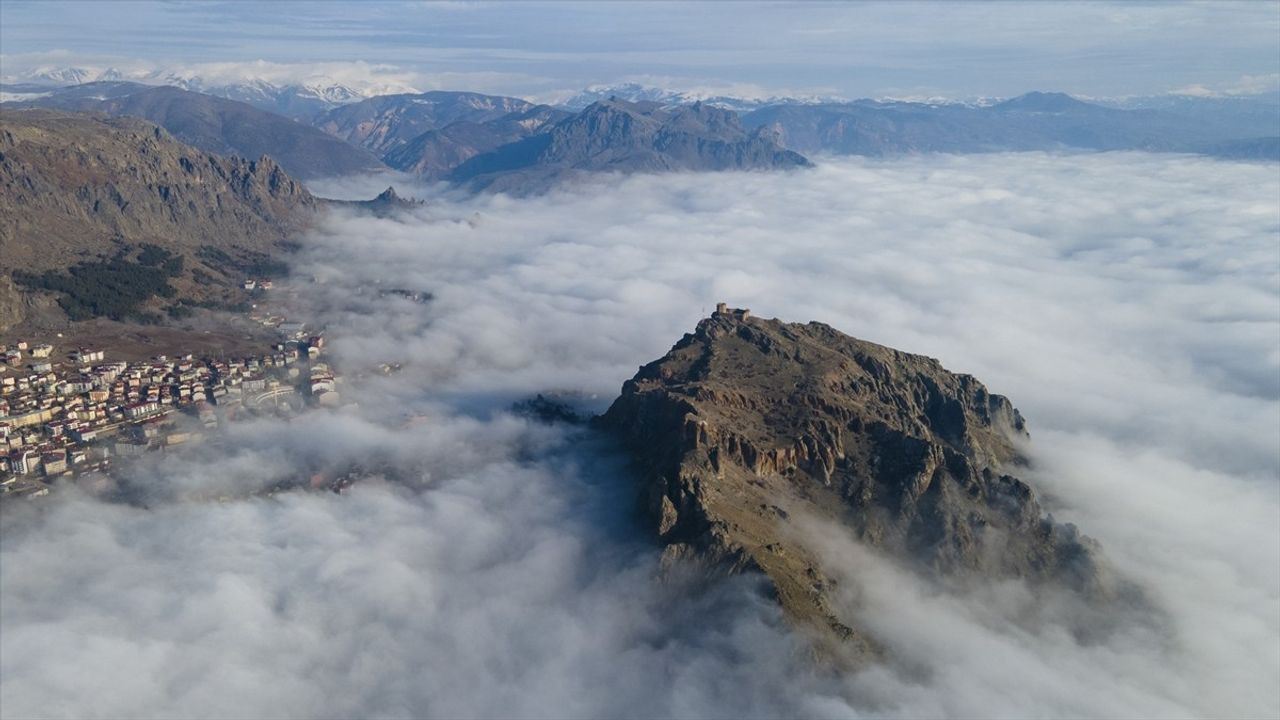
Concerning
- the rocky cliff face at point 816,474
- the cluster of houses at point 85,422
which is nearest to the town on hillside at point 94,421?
the cluster of houses at point 85,422

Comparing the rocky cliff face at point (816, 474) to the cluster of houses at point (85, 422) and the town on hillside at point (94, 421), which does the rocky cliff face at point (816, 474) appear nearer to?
the town on hillside at point (94, 421)

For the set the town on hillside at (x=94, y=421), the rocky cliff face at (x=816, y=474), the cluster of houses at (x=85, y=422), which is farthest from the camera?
the cluster of houses at (x=85, y=422)

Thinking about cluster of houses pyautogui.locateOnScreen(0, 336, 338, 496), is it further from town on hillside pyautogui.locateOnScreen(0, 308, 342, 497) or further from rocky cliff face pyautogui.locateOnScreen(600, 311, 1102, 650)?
rocky cliff face pyautogui.locateOnScreen(600, 311, 1102, 650)

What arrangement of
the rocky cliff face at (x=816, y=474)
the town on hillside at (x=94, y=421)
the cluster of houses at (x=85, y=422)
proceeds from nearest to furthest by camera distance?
the rocky cliff face at (x=816, y=474)
the town on hillside at (x=94, y=421)
the cluster of houses at (x=85, y=422)

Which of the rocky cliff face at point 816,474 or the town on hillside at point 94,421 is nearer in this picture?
the rocky cliff face at point 816,474

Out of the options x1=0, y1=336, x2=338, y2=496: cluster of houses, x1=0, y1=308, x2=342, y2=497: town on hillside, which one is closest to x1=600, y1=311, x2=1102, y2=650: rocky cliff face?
x1=0, y1=308, x2=342, y2=497: town on hillside

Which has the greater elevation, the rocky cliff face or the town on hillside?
the rocky cliff face

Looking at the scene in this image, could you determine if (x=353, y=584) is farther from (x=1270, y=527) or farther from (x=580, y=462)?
(x=1270, y=527)

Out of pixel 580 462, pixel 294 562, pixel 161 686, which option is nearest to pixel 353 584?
pixel 294 562
